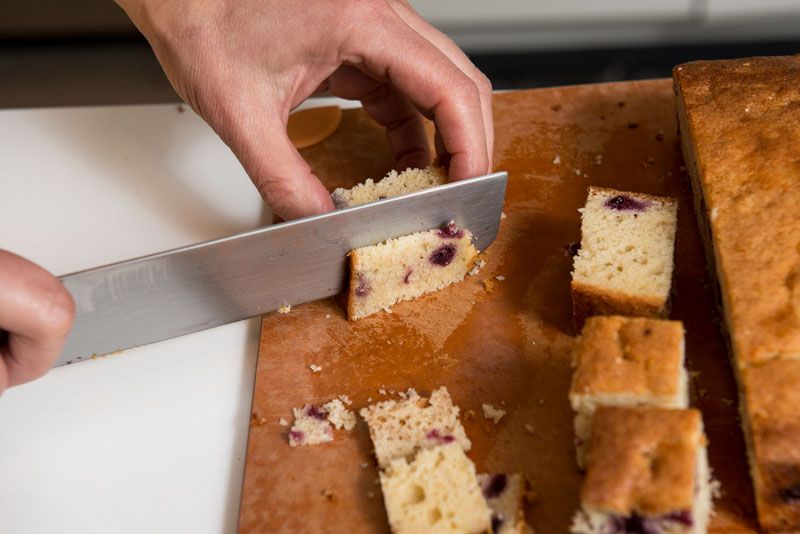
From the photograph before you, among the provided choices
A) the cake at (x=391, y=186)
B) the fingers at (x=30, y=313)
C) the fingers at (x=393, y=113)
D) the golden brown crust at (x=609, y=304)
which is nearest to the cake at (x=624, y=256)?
the golden brown crust at (x=609, y=304)

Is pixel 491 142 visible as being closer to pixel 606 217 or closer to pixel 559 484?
Result: pixel 606 217

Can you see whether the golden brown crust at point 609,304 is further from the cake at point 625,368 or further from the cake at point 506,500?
the cake at point 506,500

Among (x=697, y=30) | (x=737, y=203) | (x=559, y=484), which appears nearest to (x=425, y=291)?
(x=559, y=484)

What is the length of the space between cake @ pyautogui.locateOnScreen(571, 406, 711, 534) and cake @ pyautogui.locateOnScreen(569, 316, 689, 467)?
72 mm

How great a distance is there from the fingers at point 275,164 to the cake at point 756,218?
4.70 feet

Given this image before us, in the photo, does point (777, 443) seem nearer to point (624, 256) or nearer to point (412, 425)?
point (624, 256)

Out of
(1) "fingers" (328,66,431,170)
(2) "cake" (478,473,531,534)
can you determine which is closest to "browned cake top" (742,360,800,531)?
(2) "cake" (478,473,531,534)

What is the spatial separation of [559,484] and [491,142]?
1446 millimetres

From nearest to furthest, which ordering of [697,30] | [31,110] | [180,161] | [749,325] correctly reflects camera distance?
[749,325] → [180,161] → [31,110] → [697,30]

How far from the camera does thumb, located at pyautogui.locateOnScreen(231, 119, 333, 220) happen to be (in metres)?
3.03

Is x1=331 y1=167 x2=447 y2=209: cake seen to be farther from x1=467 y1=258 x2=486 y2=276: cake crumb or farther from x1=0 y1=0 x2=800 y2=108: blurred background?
x1=0 y1=0 x2=800 y2=108: blurred background

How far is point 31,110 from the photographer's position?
4438mm

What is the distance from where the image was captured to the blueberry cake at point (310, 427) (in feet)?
9.59

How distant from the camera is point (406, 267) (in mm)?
3262
